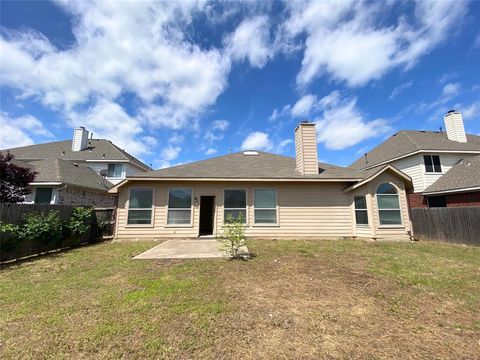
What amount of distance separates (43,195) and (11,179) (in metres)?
4.35

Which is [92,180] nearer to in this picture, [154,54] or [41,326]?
[154,54]

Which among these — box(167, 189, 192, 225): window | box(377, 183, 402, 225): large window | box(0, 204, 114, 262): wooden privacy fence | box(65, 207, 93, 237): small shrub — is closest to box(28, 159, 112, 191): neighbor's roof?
box(65, 207, 93, 237): small shrub

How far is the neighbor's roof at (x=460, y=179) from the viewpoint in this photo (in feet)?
39.7

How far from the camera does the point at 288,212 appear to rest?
11102mm

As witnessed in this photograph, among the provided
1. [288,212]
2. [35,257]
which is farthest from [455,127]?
[35,257]

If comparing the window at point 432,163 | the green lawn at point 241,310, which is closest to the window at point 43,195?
the green lawn at point 241,310

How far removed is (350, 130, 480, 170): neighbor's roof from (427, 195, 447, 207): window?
350 centimetres

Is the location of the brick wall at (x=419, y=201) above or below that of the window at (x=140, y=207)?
above

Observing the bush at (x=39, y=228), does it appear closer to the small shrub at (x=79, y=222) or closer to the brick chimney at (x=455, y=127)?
the small shrub at (x=79, y=222)

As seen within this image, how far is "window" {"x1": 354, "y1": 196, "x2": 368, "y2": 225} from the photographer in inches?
418

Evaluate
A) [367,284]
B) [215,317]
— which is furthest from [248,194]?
[215,317]

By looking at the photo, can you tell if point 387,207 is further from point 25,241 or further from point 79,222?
point 25,241

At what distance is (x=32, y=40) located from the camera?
8547mm

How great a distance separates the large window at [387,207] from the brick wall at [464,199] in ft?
15.9
